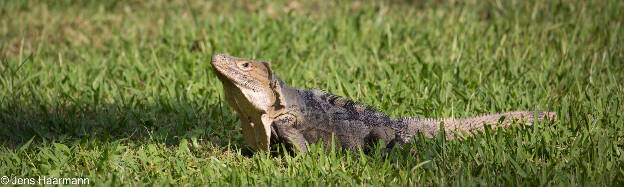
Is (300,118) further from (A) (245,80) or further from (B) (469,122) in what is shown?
(B) (469,122)

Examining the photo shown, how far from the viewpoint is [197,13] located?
7.59 metres

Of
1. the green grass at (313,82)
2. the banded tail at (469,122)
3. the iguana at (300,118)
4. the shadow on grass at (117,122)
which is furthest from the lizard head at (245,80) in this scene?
the banded tail at (469,122)

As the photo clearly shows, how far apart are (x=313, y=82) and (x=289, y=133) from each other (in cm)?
165

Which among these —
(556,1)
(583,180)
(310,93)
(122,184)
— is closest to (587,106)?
(583,180)

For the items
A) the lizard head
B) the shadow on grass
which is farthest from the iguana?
the shadow on grass

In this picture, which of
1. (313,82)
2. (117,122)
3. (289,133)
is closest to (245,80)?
(289,133)

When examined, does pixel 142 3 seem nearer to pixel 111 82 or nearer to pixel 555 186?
pixel 111 82

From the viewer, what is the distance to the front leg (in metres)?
3.86

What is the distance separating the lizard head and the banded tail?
908 mm

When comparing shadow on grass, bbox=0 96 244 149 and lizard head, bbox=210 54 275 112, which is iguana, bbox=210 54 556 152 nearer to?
lizard head, bbox=210 54 275 112

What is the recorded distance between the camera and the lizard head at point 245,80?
3.66 metres

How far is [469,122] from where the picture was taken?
4223mm

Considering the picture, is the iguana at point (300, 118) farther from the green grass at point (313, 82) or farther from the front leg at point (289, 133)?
the green grass at point (313, 82)

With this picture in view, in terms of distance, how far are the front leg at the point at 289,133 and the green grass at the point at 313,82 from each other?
0.08 metres
